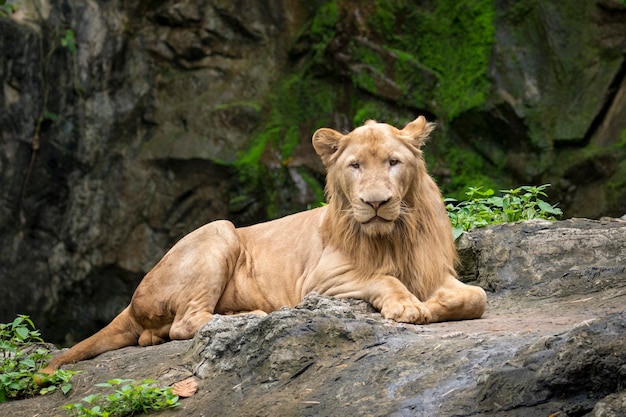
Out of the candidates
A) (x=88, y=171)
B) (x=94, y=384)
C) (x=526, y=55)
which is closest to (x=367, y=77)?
(x=526, y=55)

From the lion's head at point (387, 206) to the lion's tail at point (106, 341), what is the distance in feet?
5.00

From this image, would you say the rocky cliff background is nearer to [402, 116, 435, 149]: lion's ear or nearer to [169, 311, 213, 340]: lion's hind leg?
[402, 116, 435, 149]: lion's ear

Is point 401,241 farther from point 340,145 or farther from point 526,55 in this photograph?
point 526,55

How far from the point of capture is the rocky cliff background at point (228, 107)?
11773 mm

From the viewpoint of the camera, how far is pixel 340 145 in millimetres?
6359

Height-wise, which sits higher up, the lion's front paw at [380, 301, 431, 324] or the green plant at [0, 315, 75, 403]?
the lion's front paw at [380, 301, 431, 324]

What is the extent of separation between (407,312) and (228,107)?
729cm

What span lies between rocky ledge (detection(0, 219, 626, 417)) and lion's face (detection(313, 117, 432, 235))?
56 centimetres

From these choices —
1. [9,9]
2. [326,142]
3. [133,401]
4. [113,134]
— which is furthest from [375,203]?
[9,9]

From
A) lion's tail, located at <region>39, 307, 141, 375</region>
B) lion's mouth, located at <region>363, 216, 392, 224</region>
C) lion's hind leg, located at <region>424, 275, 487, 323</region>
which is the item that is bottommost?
lion's tail, located at <region>39, 307, 141, 375</region>

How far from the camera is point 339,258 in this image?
635 centimetres

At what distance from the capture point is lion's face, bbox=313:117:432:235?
5.95 m

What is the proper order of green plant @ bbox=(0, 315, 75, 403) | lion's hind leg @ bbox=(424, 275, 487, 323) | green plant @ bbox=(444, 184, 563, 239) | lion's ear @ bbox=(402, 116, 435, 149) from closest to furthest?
lion's hind leg @ bbox=(424, 275, 487, 323) → green plant @ bbox=(0, 315, 75, 403) → lion's ear @ bbox=(402, 116, 435, 149) → green plant @ bbox=(444, 184, 563, 239)

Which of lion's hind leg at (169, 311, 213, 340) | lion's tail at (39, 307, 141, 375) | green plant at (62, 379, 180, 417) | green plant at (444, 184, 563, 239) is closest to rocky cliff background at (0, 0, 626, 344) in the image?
green plant at (444, 184, 563, 239)
